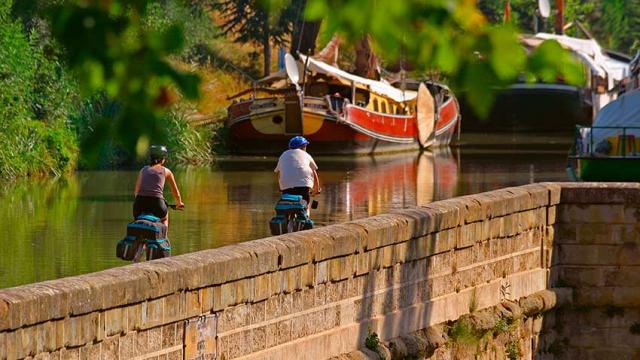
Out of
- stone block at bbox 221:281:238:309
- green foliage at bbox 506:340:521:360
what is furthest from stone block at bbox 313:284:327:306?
green foliage at bbox 506:340:521:360

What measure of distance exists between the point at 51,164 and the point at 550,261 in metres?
20.5

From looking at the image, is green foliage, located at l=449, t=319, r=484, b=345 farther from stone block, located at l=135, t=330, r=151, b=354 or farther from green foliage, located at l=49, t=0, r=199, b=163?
green foliage, located at l=49, t=0, r=199, b=163

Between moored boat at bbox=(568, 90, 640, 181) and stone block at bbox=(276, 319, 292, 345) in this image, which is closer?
stone block at bbox=(276, 319, 292, 345)

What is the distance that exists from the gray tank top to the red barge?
103 feet

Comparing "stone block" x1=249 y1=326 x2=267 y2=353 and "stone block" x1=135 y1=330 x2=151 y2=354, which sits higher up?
"stone block" x1=135 y1=330 x2=151 y2=354

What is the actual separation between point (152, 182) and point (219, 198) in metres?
17.1

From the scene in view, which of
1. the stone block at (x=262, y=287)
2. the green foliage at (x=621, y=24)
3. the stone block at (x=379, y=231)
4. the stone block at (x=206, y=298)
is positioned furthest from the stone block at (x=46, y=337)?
the green foliage at (x=621, y=24)

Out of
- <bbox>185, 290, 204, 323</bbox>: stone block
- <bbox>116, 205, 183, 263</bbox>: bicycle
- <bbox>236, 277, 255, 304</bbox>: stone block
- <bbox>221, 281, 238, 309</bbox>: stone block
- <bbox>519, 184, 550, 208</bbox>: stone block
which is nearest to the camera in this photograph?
<bbox>185, 290, 204, 323</bbox>: stone block

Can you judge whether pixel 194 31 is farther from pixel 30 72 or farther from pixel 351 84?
pixel 30 72

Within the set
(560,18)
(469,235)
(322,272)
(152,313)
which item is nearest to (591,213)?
(469,235)

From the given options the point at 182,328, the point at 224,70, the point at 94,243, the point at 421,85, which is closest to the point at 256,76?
the point at 224,70

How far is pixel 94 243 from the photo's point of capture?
25000mm

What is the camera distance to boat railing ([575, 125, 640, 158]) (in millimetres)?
29062

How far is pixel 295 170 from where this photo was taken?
65.3ft
